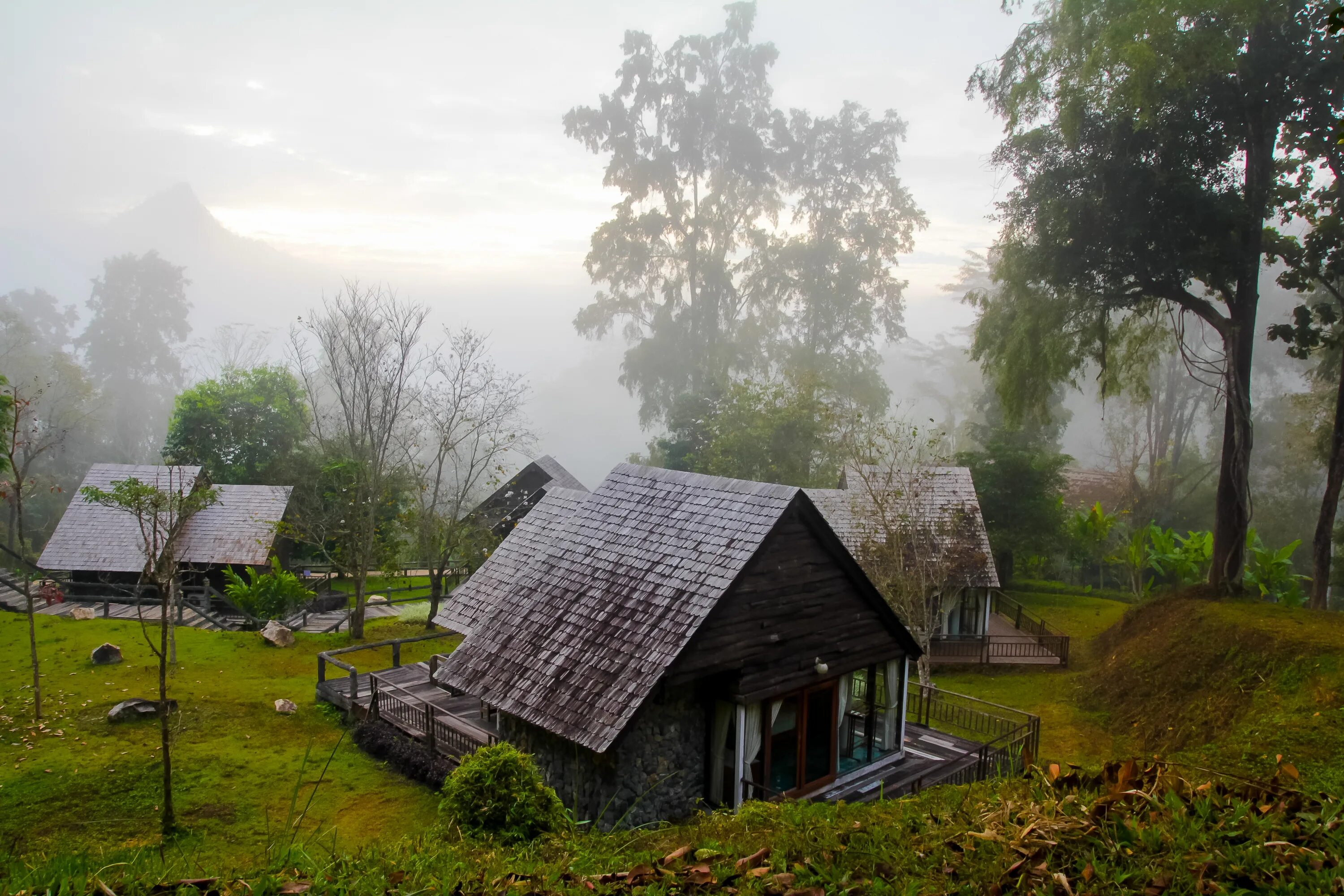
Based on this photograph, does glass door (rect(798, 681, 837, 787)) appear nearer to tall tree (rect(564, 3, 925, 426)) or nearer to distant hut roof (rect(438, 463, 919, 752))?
distant hut roof (rect(438, 463, 919, 752))

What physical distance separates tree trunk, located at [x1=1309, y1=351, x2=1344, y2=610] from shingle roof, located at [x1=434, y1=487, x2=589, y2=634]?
1646 cm

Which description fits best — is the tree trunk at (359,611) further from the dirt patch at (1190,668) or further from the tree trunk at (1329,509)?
the tree trunk at (1329,509)

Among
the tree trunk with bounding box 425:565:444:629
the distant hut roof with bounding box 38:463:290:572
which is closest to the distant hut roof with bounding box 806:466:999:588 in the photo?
the tree trunk with bounding box 425:565:444:629

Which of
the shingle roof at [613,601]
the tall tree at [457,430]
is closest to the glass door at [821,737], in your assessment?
the shingle roof at [613,601]

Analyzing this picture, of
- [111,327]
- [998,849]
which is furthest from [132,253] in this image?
[998,849]

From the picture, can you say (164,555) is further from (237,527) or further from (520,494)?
(520,494)

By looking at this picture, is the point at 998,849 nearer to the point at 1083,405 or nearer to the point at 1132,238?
the point at 1132,238

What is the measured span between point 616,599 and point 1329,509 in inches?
688

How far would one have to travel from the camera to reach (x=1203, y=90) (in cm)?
1688

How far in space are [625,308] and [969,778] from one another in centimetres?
3933

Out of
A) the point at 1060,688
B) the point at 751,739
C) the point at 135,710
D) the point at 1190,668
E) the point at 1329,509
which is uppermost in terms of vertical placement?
the point at 1329,509

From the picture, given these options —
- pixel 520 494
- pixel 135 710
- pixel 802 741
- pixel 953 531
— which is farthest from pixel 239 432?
pixel 802 741

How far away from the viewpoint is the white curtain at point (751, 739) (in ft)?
34.3

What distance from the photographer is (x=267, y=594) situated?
23047 millimetres
